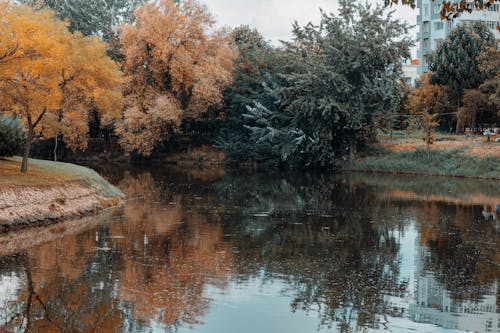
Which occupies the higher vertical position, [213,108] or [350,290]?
[213,108]

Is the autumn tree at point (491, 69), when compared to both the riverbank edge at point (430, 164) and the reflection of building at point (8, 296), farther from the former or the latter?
the reflection of building at point (8, 296)

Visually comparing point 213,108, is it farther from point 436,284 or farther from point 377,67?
point 436,284

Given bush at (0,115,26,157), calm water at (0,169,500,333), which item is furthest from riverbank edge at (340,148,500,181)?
bush at (0,115,26,157)

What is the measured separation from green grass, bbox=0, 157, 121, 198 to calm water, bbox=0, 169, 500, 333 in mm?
1859

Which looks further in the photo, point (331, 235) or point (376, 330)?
point (331, 235)

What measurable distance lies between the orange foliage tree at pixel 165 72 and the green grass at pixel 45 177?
88.4ft

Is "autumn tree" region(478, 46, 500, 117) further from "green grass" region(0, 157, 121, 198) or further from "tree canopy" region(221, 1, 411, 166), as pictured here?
"green grass" region(0, 157, 121, 198)

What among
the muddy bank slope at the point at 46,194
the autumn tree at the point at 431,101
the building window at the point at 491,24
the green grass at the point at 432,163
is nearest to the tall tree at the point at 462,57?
the autumn tree at the point at 431,101

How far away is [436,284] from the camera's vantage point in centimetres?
1617

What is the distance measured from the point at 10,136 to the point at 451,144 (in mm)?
38603

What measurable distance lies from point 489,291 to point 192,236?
1000 centimetres

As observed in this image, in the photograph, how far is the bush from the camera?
100 feet

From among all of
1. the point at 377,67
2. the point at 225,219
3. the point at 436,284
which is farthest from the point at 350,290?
the point at 377,67

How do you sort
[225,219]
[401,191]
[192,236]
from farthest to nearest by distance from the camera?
[401,191]
[225,219]
[192,236]
